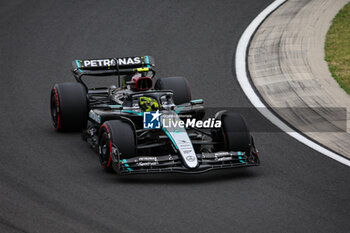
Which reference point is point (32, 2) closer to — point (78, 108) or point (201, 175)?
point (78, 108)

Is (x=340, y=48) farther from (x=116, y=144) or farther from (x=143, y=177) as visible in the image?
(x=116, y=144)

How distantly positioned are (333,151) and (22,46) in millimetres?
10843

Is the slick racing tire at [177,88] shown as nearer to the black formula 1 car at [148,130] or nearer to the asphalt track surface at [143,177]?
the black formula 1 car at [148,130]

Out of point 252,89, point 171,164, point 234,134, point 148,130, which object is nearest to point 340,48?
point 252,89

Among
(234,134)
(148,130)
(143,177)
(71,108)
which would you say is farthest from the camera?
(71,108)

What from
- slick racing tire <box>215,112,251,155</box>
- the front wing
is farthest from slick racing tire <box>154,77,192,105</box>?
the front wing

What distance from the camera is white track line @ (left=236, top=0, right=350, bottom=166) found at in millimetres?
12125

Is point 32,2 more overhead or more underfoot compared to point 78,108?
more overhead

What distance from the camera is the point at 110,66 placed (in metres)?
14.1

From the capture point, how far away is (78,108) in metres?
13.1

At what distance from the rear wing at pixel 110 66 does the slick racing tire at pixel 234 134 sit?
130 inches

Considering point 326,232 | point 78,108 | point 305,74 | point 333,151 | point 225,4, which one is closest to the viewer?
point 326,232

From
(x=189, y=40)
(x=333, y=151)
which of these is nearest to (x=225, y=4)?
(x=189, y=40)

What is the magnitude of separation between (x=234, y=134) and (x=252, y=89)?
5.12 metres
